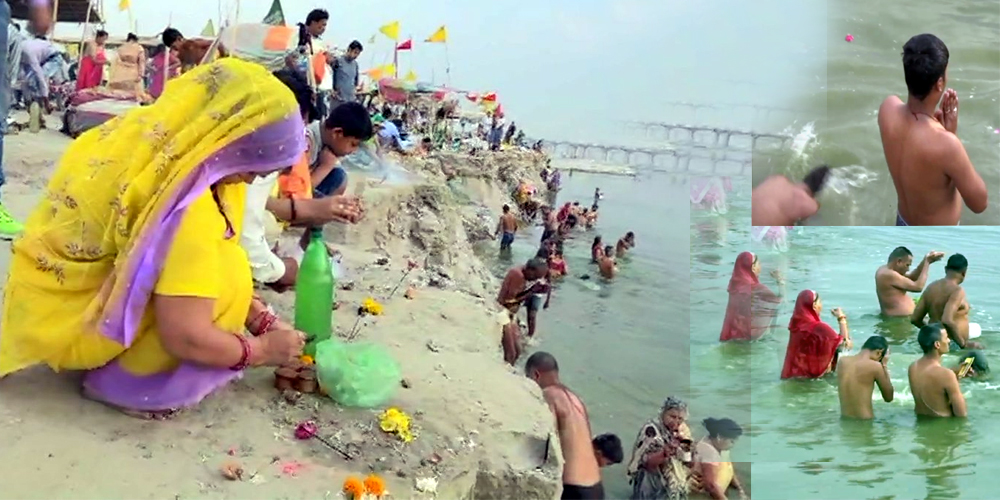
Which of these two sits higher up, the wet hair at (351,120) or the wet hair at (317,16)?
the wet hair at (317,16)

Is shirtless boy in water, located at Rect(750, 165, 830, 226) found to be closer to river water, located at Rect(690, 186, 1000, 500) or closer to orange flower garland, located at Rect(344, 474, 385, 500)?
river water, located at Rect(690, 186, 1000, 500)

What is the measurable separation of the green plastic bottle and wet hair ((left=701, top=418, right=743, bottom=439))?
2611mm

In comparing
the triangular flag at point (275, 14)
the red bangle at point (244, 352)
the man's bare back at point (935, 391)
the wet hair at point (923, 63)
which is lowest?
the man's bare back at point (935, 391)

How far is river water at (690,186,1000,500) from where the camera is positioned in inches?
154

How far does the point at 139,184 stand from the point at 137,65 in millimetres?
8904

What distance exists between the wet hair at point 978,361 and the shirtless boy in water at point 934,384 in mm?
530

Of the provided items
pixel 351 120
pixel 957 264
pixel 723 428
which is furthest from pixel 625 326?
pixel 351 120

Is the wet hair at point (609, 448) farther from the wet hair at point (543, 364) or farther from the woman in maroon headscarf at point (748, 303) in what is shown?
the woman in maroon headscarf at point (748, 303)

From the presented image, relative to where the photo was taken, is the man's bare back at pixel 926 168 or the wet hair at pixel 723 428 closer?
the man's bare back at pixel 926 168

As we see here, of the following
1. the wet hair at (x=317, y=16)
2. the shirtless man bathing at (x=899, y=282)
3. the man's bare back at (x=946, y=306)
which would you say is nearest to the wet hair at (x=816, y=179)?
the shirtless man bathing at (x=899, y=282)

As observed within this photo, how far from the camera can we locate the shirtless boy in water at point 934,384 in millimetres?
5316

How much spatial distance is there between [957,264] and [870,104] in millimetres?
3768

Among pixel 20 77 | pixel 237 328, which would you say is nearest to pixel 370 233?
pixel 20 77

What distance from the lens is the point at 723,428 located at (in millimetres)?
4848
